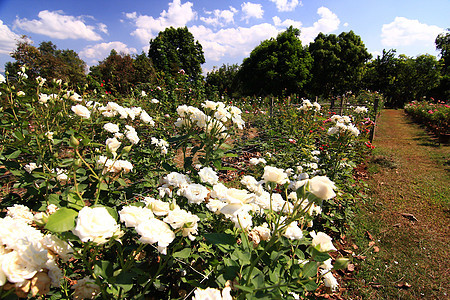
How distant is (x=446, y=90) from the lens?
26.2 metres

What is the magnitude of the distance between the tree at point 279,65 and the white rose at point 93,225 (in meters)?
19.5

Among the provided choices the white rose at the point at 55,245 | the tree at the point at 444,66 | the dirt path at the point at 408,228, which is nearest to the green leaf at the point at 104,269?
the white rose at the point at 55,245

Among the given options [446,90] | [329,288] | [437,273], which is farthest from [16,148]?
[446,90]

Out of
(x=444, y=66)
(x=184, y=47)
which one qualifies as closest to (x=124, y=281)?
(x=184, y=47)

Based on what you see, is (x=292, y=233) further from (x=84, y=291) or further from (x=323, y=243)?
(x=84, y=291)

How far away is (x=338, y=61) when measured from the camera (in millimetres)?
19484

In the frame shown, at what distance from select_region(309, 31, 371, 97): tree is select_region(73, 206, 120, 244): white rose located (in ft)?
74.9

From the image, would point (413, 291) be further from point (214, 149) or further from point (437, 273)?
point (214, 149)

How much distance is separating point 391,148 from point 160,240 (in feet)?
25.8

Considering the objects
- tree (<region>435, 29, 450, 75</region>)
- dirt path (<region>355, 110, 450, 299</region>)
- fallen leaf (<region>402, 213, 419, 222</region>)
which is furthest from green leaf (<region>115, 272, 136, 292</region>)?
tree (<region>435, 29, 450, 75</region>)

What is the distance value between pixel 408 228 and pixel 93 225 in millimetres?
3716

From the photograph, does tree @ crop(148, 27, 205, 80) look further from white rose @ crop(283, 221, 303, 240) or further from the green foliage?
white rose @ crop(283, 221, 303, 240)

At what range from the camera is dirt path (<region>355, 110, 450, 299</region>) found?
2.01 meters

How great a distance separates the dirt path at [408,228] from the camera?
79.3 inches
